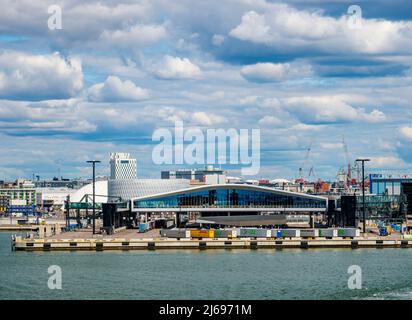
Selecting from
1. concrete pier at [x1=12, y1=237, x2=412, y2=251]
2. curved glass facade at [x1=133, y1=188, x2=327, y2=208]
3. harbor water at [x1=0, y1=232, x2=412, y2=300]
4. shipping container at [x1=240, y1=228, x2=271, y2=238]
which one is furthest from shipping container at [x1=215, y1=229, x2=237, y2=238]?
curved glass facade at [x1=133, y1=188, x2=327, y2=208]

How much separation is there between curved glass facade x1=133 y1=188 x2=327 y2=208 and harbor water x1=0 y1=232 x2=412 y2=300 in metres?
38.8

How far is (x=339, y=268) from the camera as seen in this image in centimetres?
7269

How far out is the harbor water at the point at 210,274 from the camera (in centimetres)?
5798

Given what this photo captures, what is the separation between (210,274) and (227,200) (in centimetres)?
6281

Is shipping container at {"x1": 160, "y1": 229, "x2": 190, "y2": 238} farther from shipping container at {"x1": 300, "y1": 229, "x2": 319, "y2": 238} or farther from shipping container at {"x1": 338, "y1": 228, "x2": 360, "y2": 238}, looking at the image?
shipping container at {"x1": 338, "y1": 228, "x2": 360, "y2": 238}

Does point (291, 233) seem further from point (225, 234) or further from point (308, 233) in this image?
point (225, 234)

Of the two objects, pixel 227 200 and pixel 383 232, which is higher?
pixel 227 200

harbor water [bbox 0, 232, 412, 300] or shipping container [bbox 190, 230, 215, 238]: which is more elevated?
shipping container [bbox 190, 230, 215, 238]

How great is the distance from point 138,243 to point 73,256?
10.4 m

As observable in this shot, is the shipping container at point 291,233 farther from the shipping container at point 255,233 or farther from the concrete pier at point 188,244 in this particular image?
the concrete pier at point 188,244

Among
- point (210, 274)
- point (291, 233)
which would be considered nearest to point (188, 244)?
point (291, 233)

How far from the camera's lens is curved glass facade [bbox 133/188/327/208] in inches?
5148

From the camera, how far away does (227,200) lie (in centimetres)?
13125

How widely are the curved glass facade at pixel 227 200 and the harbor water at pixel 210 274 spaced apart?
38833mm
